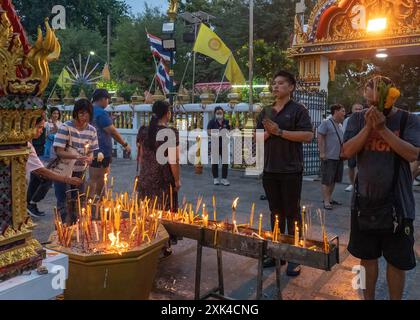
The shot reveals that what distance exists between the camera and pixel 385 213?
2.94 m

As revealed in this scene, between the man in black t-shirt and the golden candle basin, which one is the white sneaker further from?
the golden candle basin

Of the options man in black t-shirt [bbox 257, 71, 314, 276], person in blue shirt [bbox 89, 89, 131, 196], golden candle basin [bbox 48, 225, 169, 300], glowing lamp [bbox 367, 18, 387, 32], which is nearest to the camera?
golden candle basin [bbox 48, 225, 169, 300]

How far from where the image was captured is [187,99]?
40.9 ft

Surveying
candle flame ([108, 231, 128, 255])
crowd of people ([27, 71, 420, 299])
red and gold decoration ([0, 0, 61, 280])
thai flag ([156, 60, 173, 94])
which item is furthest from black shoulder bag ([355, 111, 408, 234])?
thai flag ([156, 60, 173, 94])

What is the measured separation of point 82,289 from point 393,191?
7.85 ft

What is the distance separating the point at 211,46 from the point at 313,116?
3.58 m

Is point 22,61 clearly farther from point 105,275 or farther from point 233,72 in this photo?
point 233,72

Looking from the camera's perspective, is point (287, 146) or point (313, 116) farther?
point (313, 116)

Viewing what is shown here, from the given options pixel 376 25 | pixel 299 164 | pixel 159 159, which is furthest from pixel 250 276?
pixel 376 25

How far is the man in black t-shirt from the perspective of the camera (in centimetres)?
427

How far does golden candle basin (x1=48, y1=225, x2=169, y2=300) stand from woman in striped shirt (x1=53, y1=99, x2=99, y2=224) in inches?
85.1

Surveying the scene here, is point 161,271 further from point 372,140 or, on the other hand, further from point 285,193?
point 372,140

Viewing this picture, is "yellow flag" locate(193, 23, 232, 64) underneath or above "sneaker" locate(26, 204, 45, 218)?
above

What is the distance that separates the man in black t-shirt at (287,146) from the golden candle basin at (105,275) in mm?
1911
